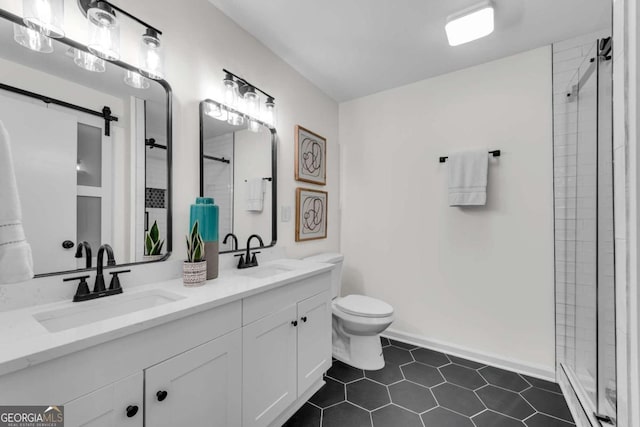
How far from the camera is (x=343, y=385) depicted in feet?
5.97

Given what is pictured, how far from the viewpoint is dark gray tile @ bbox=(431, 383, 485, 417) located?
5.25 ft

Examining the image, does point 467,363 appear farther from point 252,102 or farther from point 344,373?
point 252,102

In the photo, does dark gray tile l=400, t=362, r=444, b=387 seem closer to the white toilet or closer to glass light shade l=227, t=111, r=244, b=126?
the white toilet

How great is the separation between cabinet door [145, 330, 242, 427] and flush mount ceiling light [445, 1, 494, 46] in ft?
6.92

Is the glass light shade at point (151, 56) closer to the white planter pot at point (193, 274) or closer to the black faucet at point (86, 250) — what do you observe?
the black faucet at point (86, 250)

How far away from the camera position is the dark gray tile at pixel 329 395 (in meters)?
1.65

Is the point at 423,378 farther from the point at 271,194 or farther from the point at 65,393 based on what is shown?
the point at 65,393

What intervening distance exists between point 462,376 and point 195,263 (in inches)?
77.6

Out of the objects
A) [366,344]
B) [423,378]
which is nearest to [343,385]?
[366,344]

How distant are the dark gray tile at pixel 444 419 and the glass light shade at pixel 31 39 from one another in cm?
244

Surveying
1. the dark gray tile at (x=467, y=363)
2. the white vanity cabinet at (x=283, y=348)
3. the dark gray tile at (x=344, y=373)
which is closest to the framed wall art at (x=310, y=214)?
the white vanity cabinet at (x=283, y=348)

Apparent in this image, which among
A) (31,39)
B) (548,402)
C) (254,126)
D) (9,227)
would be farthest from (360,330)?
(31,39)

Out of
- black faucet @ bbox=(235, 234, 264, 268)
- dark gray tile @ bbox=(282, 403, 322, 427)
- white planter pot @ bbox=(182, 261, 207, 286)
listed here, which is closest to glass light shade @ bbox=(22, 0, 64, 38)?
white planter pot @ bbox=(182, 261, 207, 286)

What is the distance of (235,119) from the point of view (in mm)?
1747
